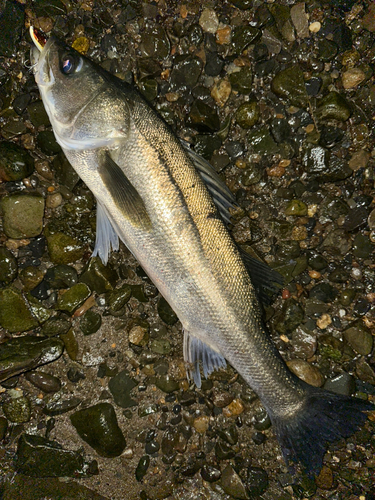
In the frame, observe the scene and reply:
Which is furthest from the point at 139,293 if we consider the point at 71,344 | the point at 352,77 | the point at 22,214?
the point at 352,77

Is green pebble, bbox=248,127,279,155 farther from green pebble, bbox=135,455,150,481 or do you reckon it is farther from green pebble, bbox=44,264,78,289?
green pebble, bbox=135,455,150,481

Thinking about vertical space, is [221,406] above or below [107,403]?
below

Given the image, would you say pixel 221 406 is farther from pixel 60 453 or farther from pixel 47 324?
pixel 47 324

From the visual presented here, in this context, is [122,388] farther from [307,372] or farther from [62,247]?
[307,372]

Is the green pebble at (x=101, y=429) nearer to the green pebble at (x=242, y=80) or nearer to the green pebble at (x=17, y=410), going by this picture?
the green pebble at (x=17, y=410)

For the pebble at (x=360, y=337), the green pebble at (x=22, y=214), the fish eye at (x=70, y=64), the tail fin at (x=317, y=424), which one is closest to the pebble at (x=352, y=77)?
the pebble at (x=360, y=337)

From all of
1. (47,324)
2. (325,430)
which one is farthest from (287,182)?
(47,324)
